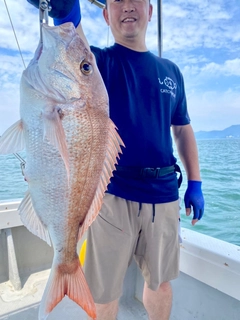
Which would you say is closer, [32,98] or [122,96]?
[32,98]

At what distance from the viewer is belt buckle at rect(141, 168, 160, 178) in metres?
1.59

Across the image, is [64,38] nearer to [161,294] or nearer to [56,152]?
[56,152]

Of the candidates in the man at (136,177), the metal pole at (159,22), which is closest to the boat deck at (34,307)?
the man at (136,177)

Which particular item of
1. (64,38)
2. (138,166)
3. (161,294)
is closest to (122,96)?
(138,166)

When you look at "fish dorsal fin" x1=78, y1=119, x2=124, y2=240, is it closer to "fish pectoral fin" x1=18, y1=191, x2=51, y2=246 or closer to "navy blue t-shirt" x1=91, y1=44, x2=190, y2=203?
"fish pectoral fin" x1=18, y1=191, x2=51, y2=246

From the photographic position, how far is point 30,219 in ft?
3.88

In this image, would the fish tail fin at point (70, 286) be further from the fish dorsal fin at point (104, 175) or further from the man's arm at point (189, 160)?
the man's arm at point (189, 160)

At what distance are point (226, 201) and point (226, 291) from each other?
210 inches

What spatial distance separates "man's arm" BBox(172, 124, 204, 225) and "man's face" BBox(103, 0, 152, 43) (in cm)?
72

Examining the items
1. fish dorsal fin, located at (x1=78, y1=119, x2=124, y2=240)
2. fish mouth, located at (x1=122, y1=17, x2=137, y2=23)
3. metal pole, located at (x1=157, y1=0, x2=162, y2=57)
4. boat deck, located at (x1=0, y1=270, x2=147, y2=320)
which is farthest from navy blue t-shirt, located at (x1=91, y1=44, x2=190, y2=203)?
boat deck, located at (x1=0, y1=270, x2=147, y2=320)

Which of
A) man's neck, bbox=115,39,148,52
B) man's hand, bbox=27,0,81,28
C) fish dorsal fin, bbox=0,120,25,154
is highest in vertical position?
man's hand, bbox=27,0,81,28

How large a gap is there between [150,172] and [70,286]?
722 millimetres

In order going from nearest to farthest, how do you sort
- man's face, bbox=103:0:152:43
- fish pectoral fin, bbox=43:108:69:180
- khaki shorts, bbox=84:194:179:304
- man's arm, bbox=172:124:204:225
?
fish pectoral fin, bbox=43:108:69:180, khaki shorts, bbox=84:194:179:304, man's face, bbox=103:0:152:43, man's arm, bbox=172:124:204:225

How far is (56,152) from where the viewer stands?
1064 mm
